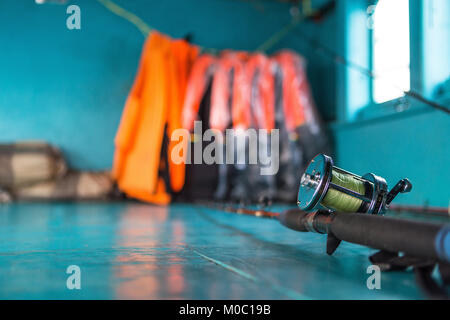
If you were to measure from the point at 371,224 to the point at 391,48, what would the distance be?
9.39 feet

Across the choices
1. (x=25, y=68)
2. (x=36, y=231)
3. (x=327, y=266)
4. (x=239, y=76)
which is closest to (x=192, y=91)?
(x=239, y=76)

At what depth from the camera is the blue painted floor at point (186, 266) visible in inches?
31.3

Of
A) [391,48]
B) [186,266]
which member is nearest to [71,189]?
[391,48]

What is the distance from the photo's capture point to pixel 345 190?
1084 millimetres

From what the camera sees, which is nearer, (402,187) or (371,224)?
(371,224)

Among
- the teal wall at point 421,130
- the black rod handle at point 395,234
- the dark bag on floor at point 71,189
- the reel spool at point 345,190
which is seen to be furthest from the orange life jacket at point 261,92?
the black rod handle at point 395,234

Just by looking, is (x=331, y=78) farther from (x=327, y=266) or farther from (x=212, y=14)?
(x=327, y=266)

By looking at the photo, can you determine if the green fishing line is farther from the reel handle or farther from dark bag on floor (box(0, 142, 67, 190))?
dark bag on floor (box(0, 142, 67, 190))

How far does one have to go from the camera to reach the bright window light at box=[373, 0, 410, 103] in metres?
2.81

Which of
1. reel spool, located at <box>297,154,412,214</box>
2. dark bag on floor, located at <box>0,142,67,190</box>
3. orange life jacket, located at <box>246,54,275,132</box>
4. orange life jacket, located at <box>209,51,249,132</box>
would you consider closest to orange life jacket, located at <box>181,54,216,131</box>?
orange life jacket, located at <box>209,51,249,132</box>

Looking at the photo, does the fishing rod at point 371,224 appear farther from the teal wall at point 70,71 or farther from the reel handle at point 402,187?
the teal wall at point 70,71

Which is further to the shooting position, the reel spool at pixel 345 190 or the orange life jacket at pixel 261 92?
the orange life jacket at pixel 261 92

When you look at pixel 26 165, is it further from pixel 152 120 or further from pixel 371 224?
pixel 371 224

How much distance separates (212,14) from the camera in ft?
16.8
